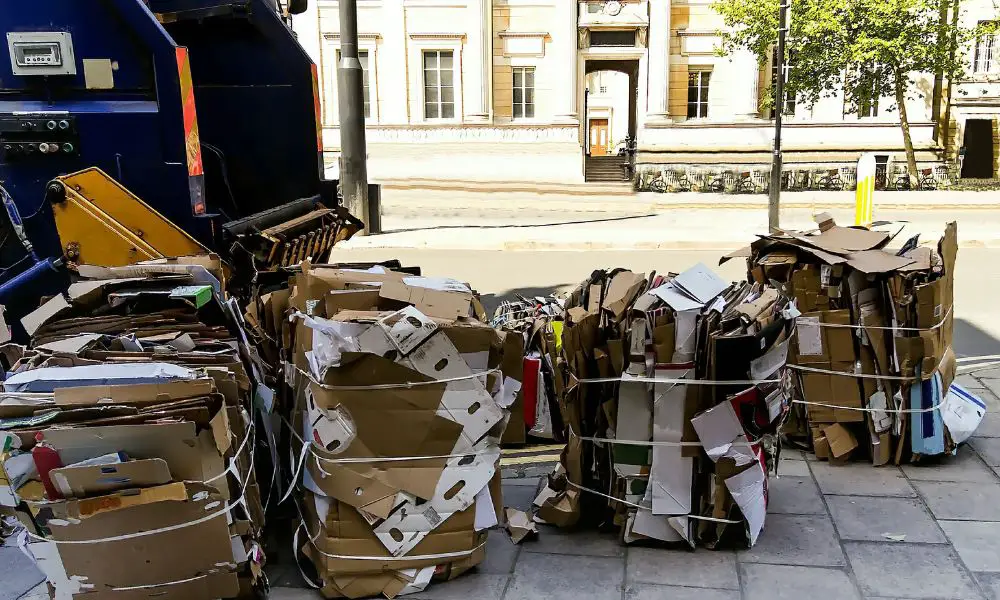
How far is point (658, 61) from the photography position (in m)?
25.0

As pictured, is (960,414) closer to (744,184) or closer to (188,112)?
(188,112)

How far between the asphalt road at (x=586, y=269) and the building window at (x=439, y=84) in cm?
1228

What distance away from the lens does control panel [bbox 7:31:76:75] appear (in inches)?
191

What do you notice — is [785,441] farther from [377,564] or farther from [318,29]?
[318,29]

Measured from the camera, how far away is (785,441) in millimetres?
4949

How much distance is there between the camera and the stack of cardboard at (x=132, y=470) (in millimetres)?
2893

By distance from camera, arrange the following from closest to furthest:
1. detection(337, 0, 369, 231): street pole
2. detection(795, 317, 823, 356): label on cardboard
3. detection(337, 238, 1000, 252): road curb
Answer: detection(795, 317, 823, 356): label on cardboard → detection(337, 238, 1000, 252): road curb → detection(337, 0, 369, 231): street pole

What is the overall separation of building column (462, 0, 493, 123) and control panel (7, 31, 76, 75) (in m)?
20.4

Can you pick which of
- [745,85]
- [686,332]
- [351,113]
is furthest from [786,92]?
[686,332]

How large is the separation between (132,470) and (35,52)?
126 inches

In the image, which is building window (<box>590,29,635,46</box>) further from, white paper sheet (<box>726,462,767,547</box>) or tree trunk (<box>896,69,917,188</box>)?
white paper sheet (<box>726,462,767,547</box>)

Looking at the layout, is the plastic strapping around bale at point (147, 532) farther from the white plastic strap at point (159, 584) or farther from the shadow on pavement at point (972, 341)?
the shadow on pavement at point (972, 341)

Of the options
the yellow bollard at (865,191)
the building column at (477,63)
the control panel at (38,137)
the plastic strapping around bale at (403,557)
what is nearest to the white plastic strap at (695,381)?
the plastic strapping around bale at (403,557)

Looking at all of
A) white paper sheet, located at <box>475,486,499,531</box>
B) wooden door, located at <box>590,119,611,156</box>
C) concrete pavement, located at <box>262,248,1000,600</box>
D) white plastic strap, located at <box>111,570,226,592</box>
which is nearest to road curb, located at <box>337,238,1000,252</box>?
concrete pavement, located at <box>262,248,1000,600</box>
